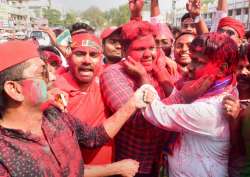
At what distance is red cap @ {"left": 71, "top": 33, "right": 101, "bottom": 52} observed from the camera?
255 centimetres

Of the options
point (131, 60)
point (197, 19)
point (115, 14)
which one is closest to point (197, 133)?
point (131, 60)

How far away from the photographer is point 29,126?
1791mm

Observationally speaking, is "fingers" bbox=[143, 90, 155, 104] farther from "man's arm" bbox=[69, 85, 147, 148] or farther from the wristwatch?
the wristwatch

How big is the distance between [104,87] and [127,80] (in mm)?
176

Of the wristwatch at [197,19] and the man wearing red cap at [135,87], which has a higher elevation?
the wristwatch at [197,19]

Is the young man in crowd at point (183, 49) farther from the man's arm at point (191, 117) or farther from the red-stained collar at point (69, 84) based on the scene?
the man's arm at point (191, 117)

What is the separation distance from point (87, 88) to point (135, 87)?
370mm

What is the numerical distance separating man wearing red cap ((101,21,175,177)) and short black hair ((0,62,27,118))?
2.46ft

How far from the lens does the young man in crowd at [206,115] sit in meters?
2.00

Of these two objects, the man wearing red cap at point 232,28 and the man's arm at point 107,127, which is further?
the man wearing red cap at point 232,28

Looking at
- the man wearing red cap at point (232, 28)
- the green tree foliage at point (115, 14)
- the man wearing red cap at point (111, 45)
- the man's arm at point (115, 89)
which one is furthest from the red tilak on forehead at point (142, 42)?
the green tree foliage at point (115, 14)

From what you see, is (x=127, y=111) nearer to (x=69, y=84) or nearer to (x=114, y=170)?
(x=114, y=170)

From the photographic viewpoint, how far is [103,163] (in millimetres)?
2402

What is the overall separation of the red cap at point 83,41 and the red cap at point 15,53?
0.76m
